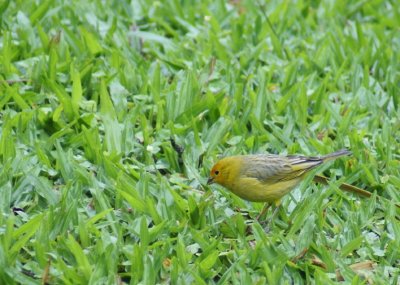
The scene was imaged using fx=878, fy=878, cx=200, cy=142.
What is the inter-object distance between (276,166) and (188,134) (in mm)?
928

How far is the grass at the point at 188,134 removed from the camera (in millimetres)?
5227

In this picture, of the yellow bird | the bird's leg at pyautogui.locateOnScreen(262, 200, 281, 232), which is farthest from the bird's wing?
the bird's leg at pyautogui.locateOnScreen(262, 200, 281, 232)

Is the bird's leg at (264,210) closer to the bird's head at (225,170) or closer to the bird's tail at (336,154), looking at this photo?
the bird's head at (225,170)

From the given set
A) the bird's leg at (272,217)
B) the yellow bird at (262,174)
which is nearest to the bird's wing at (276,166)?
the yellow bird at (262,174)

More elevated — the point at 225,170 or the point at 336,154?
the point at 225,170

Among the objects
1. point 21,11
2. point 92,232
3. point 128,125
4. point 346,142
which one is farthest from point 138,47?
point 92,232

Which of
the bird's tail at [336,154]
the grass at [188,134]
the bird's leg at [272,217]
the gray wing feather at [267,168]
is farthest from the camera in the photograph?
the bird's tail at [336,154]

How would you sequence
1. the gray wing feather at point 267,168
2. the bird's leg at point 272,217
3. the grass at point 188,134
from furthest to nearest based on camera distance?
the gray wing feather at point 267,168, the bird's leg at point 272,217, the grass at point 188,134

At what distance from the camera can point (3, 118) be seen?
6.36 m

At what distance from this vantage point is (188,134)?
665 centimetres

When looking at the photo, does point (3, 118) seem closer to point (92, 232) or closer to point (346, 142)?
point (92, 232)

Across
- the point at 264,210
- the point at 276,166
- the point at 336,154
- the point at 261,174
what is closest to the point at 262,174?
the point at 261,174

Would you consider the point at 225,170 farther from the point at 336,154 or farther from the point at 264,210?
the point at 336,154

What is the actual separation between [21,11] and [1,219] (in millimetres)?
3106
